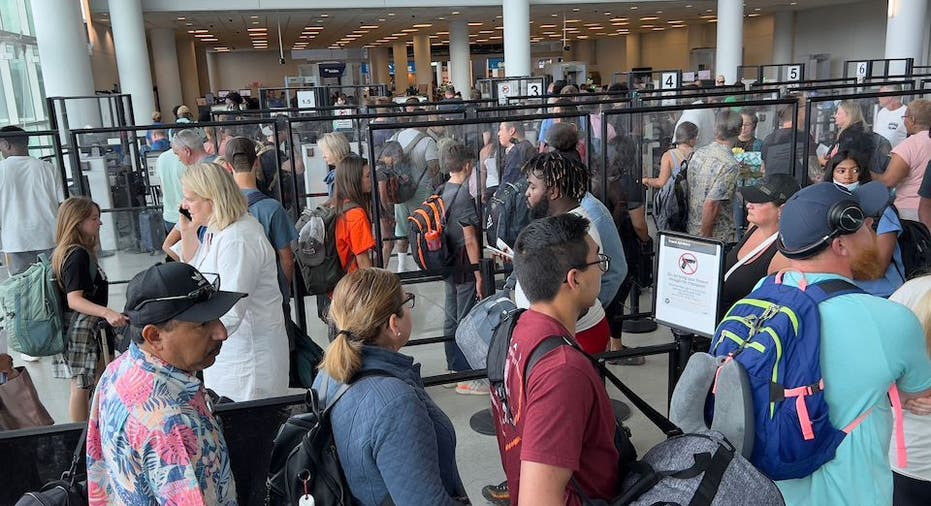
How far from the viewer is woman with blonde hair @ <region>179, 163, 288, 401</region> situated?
3127mm

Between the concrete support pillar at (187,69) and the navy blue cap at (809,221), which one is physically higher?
the concrete support pillar at (187,69)

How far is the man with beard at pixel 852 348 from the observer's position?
176 cm

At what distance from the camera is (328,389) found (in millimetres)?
1896

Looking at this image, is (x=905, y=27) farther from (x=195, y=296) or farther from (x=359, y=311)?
(x=195, y=296)

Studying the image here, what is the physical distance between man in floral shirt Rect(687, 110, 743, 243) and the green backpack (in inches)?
168

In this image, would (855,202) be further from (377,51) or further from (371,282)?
(377,51)

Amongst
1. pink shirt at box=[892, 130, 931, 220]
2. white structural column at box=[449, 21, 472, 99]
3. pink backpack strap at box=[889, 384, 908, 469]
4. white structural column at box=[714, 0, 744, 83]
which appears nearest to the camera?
pink backpack strap at box=[889, 384, 908, 469]

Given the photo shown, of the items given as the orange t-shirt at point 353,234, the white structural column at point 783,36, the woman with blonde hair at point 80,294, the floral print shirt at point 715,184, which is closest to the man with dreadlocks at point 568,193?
the orange t-shirt at point 353,234

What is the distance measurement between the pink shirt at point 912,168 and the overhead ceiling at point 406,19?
55.4 feet

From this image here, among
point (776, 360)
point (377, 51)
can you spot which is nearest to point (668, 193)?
point (776, 360)

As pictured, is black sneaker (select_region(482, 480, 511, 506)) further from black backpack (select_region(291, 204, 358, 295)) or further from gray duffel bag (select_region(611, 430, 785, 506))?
gray duffel bag (select_region(611, 430, 785, 506))

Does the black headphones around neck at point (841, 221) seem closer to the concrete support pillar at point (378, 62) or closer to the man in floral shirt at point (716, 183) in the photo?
the man in floral shirt at point (716, 183)

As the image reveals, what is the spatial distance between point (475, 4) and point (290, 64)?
25.7 metres

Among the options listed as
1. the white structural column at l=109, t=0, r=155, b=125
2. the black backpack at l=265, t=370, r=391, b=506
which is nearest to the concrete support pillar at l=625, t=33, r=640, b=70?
the white structural column at l=109, t=0, r=155, b=125
